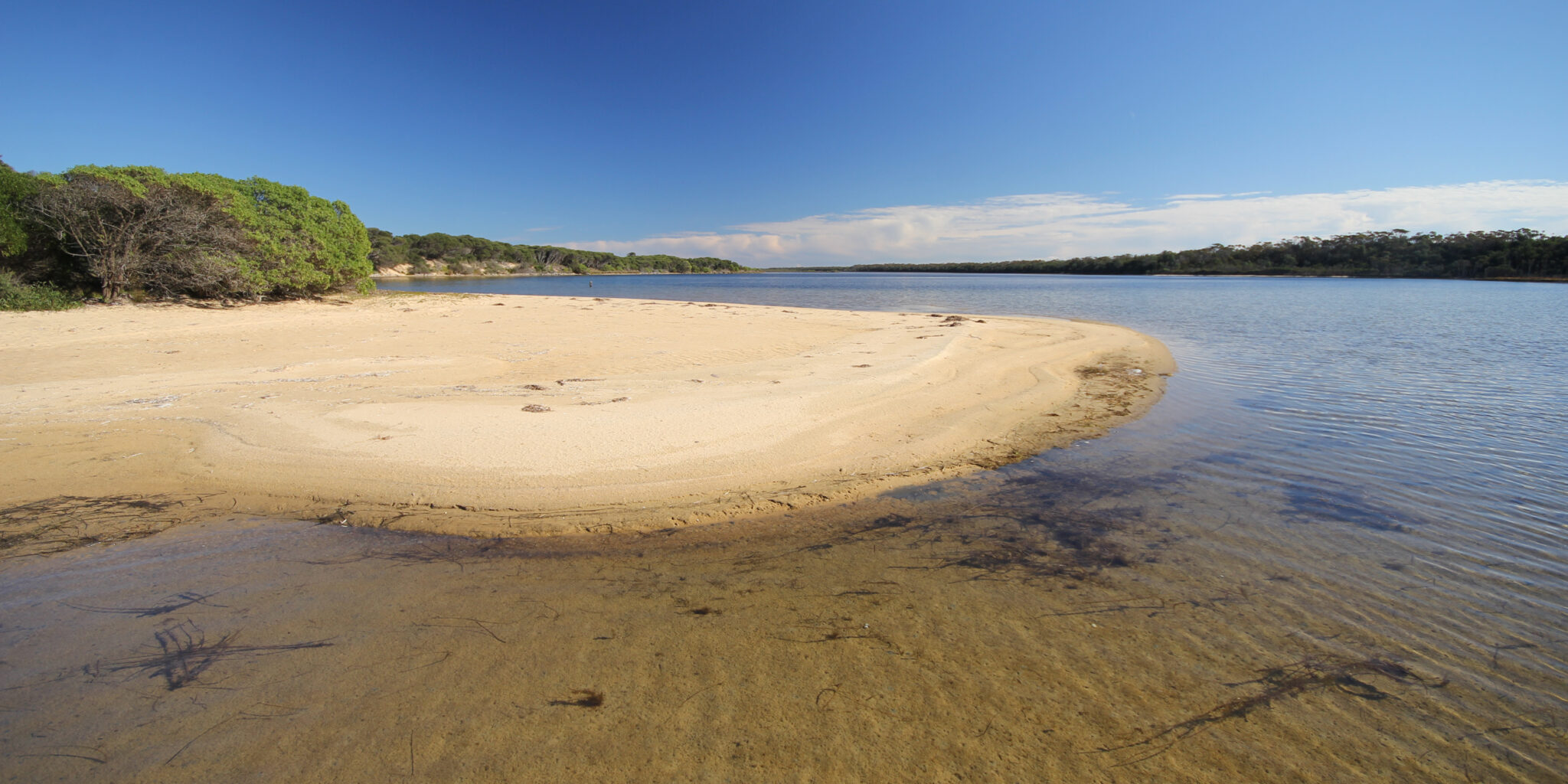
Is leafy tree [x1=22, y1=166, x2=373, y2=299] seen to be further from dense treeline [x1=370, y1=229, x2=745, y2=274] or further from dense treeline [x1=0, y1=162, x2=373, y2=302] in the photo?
dense treeline [x1=370, y1=229, x2=745, y2=274]

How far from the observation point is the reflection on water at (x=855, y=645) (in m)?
2.27

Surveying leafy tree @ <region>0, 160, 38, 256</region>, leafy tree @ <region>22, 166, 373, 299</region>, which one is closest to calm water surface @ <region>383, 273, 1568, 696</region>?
leafy tree @ <region>22, 166, 373, 299</region>

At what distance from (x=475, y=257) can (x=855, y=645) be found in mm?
104401

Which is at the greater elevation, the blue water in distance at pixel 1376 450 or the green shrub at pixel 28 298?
the green shrub at pixel 28 298

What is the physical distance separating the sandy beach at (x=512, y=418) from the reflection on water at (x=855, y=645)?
2.09ft

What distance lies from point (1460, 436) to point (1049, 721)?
8321 mm

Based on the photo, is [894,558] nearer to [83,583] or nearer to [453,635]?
[453,635]

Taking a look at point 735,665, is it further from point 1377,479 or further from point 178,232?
point 178,232

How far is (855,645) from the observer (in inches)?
118

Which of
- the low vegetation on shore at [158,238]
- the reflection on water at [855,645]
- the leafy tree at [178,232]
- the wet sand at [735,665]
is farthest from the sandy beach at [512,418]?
the leafy tree at [178,232]

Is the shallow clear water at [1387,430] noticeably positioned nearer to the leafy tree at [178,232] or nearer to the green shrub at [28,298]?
the green shrub at [28,298]

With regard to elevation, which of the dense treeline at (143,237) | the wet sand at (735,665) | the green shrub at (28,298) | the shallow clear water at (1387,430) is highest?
the dense treeline at (143,237)

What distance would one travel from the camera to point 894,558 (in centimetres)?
395

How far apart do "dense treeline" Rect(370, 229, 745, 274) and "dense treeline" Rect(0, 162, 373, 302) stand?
94.5 ft
